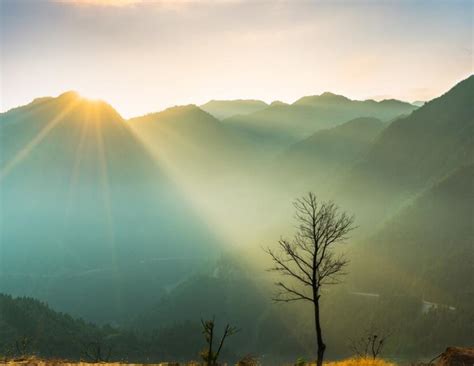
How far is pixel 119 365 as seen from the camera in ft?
87.7

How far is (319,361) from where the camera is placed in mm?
29000

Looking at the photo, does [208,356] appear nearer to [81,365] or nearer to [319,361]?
[81,365]

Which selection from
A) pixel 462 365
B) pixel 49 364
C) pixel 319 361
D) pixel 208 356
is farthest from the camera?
pixel 319 361

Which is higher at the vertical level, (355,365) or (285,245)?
(285,245)

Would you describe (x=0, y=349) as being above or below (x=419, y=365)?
below

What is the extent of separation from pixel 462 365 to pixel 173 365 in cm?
1527

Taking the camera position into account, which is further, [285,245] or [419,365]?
[285,245]

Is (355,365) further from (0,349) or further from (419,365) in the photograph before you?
(0,349)

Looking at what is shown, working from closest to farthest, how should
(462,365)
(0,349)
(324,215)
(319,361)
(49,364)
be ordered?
1. (49,364)
2. (462,365)
3. (319,361)
4. (324,215)
5. (0,349)

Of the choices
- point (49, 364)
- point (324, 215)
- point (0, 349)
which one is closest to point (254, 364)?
point (49, 364)

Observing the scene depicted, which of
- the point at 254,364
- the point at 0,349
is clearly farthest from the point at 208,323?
the point at 0,349

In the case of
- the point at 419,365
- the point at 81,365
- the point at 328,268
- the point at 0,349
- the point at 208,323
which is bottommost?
the point at 0,349

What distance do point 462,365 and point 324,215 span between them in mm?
12975

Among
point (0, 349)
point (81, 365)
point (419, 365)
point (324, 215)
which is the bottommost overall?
point (0, 349)
